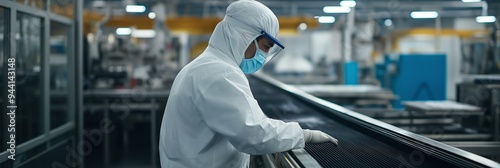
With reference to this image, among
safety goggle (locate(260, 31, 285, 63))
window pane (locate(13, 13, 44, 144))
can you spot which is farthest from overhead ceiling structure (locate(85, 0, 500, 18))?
safety goggle (locate(260, 31, 285, 63))

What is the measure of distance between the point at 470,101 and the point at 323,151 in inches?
136

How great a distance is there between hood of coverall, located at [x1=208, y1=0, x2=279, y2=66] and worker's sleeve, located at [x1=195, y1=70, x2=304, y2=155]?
0.19 m

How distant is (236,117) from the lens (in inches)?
54.8

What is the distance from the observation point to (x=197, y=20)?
26.7 ft

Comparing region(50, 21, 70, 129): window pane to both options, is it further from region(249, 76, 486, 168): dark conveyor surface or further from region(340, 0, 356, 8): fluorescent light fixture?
region(340, 0, 356, 8): fluorescent light fixture

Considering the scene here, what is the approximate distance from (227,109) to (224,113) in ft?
0.06

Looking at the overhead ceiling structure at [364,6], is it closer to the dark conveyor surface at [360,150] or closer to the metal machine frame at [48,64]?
the metal machine frame at [48,64]

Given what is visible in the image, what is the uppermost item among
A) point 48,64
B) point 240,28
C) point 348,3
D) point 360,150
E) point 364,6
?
point 364,6

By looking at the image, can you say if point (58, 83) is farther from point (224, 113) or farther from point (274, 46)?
point (224, 113)

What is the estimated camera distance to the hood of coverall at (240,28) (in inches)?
63.7

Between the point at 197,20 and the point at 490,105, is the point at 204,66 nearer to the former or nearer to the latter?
the point at 490,105

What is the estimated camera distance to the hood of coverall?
1619mm

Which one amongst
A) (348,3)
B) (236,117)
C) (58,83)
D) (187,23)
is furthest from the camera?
(348,3)

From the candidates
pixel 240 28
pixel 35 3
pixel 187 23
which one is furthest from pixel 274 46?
pixel 187 23
